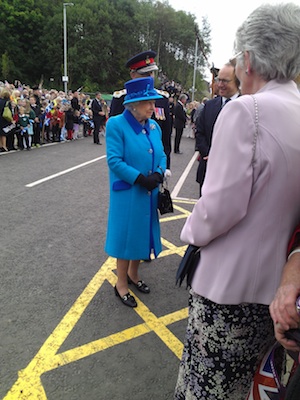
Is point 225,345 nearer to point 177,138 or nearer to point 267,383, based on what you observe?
point 267,383

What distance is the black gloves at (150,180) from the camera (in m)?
2.70

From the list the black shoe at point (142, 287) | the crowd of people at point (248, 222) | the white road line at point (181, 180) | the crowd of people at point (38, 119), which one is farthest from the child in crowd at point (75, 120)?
the crowd of people at point (248, 222)

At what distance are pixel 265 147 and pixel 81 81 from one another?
167ft

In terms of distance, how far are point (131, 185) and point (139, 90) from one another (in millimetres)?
747

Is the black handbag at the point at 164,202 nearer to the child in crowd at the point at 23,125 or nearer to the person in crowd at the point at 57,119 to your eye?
the child in crowd at the point at 23,125

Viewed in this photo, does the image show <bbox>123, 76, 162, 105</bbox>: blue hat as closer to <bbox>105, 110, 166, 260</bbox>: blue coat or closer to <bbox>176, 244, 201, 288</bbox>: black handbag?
<bbox>105, 110, 166, 260</bbox>: blue coat

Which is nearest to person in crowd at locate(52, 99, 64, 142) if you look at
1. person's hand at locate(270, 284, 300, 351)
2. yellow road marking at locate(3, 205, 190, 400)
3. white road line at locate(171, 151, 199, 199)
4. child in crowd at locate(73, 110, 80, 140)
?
child in crowd at locate(73, 110, 80, 140)

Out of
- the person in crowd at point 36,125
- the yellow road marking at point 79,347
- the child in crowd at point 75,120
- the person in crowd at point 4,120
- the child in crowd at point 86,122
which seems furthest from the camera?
the child in crowd at point 86,122

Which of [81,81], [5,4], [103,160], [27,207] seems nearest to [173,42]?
[81,81]

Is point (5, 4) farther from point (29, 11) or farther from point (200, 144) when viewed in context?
point (200, 144)

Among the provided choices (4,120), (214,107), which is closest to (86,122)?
(4,120)

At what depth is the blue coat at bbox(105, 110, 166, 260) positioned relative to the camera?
8.80 ft

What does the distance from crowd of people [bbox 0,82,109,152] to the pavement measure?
5585 mm

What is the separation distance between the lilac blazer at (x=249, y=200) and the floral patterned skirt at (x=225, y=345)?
10 cm
